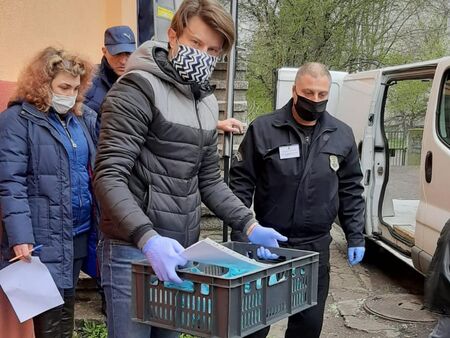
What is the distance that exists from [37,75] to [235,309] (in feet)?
6.10

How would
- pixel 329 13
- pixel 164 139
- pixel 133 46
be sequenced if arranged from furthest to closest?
pixel 329 13 → pixel 133 46 → pixel 164 139

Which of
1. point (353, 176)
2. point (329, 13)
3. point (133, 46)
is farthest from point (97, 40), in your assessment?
point (329, 13)

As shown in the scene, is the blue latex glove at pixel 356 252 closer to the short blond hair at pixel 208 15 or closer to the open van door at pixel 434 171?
the open van door at pixel 434 171

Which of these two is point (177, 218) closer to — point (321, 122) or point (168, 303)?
point (168, 303)

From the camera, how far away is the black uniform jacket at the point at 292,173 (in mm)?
3352

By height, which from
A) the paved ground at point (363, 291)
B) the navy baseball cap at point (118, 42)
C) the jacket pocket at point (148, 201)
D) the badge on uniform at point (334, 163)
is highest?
the navy baseball cap at point (118, 42)

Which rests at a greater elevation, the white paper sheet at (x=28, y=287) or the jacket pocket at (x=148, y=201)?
the jacket pocket at (x=148, y=201)

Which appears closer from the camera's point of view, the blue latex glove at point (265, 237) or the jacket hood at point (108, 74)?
the blue latex glove at point (265, 237)

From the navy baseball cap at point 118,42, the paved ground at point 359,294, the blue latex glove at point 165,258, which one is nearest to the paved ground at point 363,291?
the paved ground at point 359,294

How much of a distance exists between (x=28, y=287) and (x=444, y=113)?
3.61 metres

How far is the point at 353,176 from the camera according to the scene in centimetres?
359

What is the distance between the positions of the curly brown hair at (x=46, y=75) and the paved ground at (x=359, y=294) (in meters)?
1.84

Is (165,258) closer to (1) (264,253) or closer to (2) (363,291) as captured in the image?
(1) (264,253)

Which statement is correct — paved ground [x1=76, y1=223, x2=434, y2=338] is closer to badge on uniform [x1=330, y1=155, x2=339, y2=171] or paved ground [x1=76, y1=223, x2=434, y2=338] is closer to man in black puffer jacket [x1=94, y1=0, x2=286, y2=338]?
badge on uniform [x1=330, y1=155, x2=339, y2=171]
